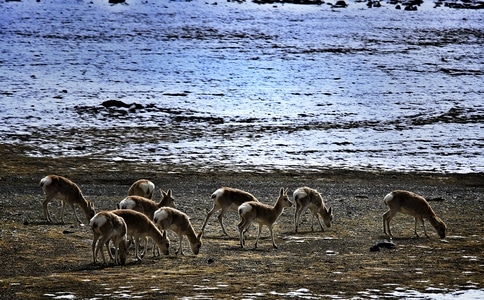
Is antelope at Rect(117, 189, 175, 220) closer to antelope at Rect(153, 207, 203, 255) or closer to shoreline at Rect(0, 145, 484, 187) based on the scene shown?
antelope at Rect(153, 207, 203, 255)

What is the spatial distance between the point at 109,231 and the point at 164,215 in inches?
86.9

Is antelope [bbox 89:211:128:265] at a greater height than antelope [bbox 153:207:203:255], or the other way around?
antelope [bbox 89:211:128:265]

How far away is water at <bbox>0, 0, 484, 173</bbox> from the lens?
37562 millimetres

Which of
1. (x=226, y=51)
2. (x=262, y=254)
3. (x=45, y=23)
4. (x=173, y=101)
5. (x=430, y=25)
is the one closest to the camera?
(x=262, y=254)

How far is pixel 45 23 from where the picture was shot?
300 ft

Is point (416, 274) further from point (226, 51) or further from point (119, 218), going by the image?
point (226, 51)

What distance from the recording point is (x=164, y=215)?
60.5 ft

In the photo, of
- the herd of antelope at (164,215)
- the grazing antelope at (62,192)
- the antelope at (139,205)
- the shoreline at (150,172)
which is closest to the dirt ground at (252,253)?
the shoreline at (150,172)

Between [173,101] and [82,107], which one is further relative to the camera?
[173,101]

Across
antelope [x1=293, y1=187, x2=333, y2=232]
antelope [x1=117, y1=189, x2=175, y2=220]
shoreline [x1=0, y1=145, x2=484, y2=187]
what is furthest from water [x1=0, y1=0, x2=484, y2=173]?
antelope [x1=117, y1=189, x2=175, y2=220]

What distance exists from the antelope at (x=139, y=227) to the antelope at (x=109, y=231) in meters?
0.61

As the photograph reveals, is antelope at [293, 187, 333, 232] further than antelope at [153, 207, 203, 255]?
Yes

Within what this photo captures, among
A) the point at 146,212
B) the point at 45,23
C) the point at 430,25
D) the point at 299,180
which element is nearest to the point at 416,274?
the point at 146,212

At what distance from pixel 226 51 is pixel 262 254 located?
5958 centimetres
